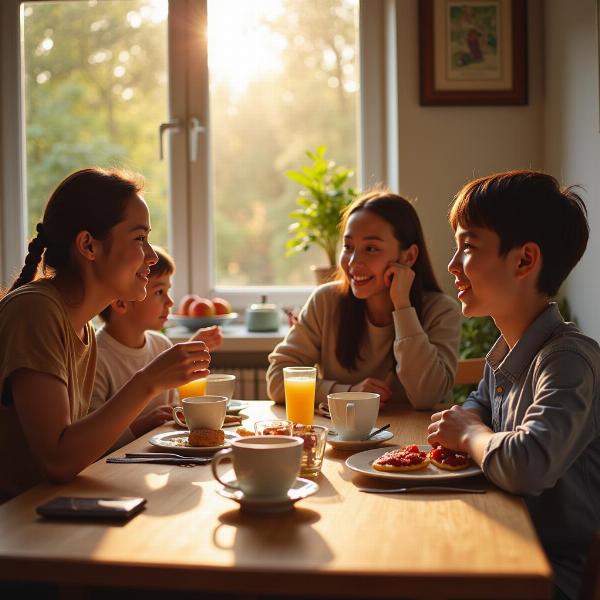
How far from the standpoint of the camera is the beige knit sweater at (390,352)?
6.61 feet

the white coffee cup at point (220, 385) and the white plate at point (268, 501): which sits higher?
the white coffee cup at point (220, 385)

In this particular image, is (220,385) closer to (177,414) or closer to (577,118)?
(177,414)

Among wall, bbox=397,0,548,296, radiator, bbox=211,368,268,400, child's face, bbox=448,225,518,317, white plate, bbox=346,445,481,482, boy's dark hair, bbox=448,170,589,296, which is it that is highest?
wall, bbox=397,0,548,296

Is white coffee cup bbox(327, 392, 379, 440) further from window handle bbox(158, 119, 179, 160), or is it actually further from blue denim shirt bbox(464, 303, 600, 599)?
window handle bbox(158, 119, 179, 160)

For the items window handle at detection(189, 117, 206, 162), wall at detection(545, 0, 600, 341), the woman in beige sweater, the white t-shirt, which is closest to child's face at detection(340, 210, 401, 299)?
the woman in beige sweater

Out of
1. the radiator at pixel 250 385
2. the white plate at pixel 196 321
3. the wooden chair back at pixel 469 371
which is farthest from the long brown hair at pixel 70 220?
the radiator at pixel 250 385

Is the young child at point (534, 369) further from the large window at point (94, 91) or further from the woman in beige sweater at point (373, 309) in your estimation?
the large window at point (94, 91)

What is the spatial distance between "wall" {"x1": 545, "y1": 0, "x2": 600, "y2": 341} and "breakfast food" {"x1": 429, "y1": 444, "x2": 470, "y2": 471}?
1.33m

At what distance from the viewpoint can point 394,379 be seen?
218 centimetres

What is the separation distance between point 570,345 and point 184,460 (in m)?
A: 0.65

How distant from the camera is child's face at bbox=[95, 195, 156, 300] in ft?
5.31

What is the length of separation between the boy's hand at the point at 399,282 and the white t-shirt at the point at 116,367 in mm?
613

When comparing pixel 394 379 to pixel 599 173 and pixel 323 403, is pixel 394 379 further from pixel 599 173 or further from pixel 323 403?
pixel 599 173

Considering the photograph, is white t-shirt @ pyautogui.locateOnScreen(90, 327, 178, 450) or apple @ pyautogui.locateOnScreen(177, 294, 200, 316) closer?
white t-shirt @ pyautogui.locateOnScreen(90, 327, 178, 450)
